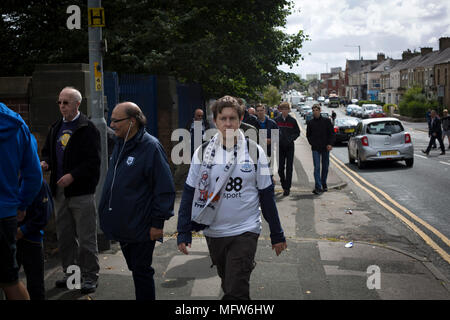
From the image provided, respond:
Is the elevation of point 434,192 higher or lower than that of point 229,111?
lower

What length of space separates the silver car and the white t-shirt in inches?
554

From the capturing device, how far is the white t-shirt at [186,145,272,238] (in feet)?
12.7

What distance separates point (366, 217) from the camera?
30.4 feet

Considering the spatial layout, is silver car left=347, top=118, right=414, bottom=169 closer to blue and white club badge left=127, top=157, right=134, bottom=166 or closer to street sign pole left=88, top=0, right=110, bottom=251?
street sign pole left=88, top=0, right=110, bottom=251

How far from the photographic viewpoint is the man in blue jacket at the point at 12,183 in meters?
3.60

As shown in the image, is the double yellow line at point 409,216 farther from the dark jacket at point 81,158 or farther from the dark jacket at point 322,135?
the dark jacket at point 81,158

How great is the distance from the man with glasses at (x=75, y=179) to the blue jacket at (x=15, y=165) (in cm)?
132

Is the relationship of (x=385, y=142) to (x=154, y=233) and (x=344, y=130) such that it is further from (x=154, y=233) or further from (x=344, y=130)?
(x=154, y=233)

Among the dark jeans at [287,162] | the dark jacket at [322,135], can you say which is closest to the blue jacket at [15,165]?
the dark jeans at [287,162]

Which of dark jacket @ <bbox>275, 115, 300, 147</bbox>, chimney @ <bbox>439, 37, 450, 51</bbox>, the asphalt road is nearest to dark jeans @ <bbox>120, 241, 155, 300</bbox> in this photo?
the asphalt road

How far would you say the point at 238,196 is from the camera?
12.8 feet
